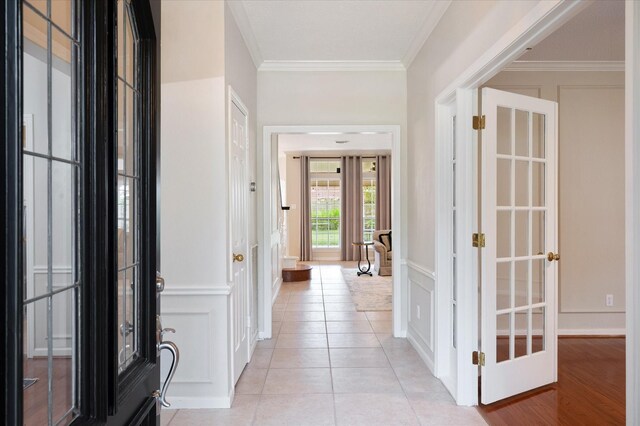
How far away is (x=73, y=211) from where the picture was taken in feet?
3.25

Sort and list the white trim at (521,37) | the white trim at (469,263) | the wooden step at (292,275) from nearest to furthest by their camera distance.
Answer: the white trim at (521,37) < the white trim at (469,263) < the wooden step at (292,275)

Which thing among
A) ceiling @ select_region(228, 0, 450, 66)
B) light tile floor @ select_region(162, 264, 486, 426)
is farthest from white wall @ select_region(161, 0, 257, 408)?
ceiling @ select_region(228, 0, 450, 66)

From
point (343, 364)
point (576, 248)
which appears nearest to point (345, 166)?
point (576, 248)

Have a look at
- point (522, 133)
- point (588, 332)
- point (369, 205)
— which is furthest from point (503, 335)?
point (369, 205)

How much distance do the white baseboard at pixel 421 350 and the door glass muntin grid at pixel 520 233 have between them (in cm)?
72

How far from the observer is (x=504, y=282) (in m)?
3.01

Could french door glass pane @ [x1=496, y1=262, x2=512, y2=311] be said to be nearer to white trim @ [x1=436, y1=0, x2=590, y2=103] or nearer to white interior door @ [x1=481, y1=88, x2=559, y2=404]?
white interior door @ [x1=481, y1=88, x2=559, y2=404]

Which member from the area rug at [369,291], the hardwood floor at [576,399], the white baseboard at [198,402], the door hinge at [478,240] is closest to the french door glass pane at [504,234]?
the door hinge at [478,240]

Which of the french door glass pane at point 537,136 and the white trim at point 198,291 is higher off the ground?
the french door glass pane at point 537,136

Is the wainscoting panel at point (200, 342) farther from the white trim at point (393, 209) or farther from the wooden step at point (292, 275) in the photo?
the wooden step at point (292, 275)

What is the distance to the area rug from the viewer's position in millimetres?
6163

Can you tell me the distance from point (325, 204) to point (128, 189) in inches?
409

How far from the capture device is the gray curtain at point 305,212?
1142 cm

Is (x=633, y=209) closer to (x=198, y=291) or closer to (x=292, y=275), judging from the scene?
(x=198, y=291)
